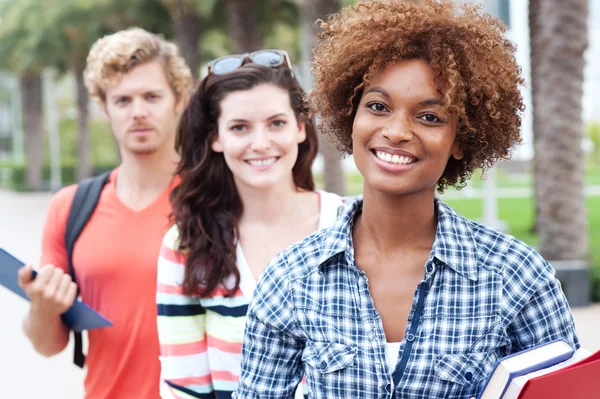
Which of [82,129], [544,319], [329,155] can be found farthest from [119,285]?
[82,129]

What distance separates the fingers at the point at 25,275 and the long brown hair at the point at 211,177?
47cm

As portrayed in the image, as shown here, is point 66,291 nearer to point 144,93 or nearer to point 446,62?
point 144,93

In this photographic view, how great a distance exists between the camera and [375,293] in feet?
5.73

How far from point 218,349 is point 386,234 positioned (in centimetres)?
75

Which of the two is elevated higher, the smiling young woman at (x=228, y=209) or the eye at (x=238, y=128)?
the eye at (x=238, y=128)

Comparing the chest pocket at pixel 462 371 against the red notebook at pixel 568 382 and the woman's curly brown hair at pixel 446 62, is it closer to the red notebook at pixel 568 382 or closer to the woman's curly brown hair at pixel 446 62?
the red notebook at pixel 568 382

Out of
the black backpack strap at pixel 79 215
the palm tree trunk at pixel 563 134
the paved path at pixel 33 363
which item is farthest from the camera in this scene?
the palm tree trunk at pixel 563 134

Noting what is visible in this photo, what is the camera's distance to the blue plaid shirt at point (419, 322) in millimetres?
1654

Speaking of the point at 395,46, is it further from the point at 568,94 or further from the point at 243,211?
the point at 568,94

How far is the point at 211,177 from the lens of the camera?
2705 millimetres

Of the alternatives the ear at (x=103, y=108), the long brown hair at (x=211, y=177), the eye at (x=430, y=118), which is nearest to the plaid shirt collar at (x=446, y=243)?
the eye at (x=430, y=118)

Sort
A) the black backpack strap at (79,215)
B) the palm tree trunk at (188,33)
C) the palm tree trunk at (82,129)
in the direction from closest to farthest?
1. the black backpack strap at (79,215)
2. the palm tree trunk at (188,33)
3. the palm tree trunk at (82,129)

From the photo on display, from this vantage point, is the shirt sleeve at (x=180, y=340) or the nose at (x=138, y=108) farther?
the nose at (x=138, y=108)

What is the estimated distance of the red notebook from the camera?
57.1 inches
